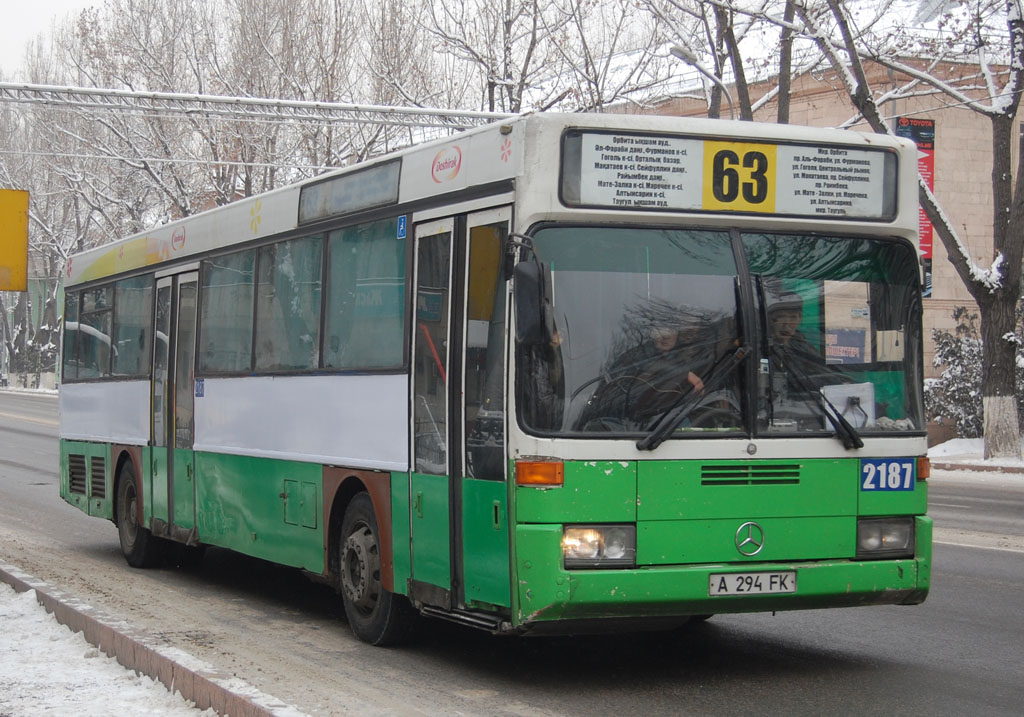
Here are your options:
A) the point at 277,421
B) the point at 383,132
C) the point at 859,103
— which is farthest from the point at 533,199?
the point at 383,132

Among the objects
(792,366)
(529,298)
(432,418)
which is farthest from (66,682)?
(792,366)

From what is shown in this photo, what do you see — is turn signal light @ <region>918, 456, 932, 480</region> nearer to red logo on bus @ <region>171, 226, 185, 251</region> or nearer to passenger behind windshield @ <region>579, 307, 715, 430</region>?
passenger behind windshield @ <region>579, 307, 715, 430</region>

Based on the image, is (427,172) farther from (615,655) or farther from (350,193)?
(615,655)

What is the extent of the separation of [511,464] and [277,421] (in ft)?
12.1

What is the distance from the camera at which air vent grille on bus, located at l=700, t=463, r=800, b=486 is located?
7.50 meters

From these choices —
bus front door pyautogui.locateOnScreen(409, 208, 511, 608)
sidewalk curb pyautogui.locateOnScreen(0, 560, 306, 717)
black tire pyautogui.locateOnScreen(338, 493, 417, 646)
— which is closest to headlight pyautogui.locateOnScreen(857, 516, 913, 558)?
bus front door pyautogui.locateOnScreen(409, 208, 511, 608)

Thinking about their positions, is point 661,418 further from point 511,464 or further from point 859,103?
point 859,103

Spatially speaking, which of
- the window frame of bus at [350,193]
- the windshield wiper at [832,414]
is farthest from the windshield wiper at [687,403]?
the window frame of bus at [350,193]

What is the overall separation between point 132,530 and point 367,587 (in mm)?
5576

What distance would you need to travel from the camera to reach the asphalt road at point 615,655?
739 cm

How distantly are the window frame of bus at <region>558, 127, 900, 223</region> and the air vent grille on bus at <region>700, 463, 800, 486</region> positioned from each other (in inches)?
52.0

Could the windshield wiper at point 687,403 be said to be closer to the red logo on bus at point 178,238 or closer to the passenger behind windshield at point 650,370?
the passenger behind windshield at point 650,370

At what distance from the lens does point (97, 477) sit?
1511 cm

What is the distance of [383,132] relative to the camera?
1725 inches
